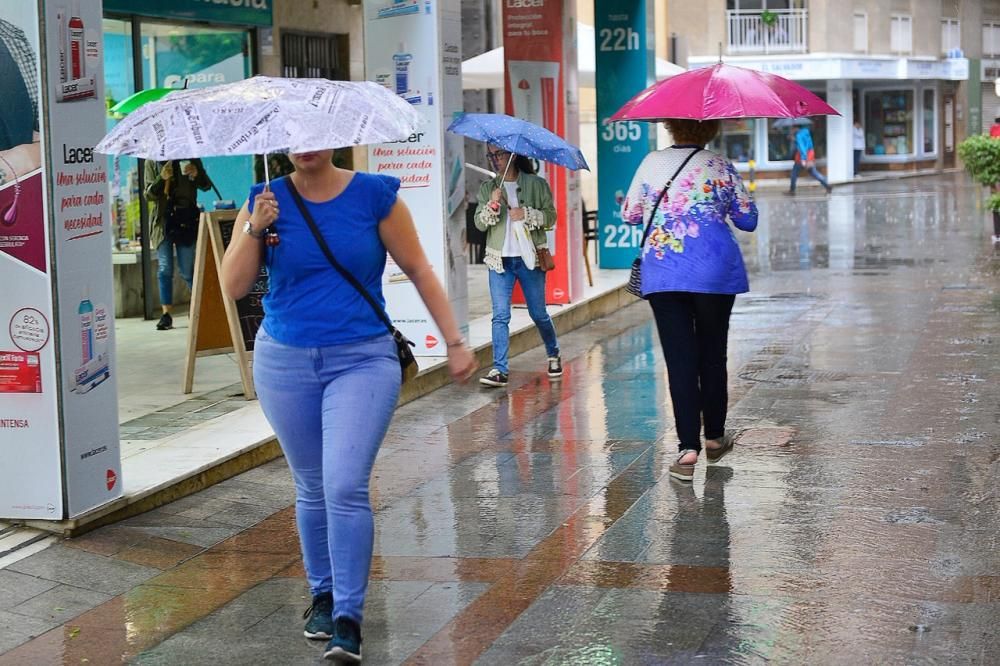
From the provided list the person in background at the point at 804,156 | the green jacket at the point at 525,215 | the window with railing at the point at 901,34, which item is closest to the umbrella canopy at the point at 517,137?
the green jacket at the point at 525,215

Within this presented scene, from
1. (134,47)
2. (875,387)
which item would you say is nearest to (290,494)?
(875,387)

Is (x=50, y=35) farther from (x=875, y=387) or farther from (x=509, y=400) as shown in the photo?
(x=875, y=387)

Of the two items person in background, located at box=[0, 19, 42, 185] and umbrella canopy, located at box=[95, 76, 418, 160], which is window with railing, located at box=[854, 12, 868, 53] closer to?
person in background, located at box=[0, 19, 42, 185]

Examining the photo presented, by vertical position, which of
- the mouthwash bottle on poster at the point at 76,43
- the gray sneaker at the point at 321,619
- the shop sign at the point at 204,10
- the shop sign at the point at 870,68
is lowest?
the gray sneaker at the point at 321,619

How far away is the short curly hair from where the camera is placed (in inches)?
303

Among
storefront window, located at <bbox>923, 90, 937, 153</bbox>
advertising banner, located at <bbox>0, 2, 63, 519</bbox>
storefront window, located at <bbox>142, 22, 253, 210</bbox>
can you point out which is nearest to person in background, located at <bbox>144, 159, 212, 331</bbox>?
storefront window, located at <bbox>142, 22, 253, 210</bbox>

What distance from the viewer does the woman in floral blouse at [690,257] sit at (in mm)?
7473

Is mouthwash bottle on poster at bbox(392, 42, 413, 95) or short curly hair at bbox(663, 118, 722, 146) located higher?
mouthwash bottle on poster at bbox(392, 42, 413, 95)

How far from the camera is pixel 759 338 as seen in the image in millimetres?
12562

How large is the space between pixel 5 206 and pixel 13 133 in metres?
0.31

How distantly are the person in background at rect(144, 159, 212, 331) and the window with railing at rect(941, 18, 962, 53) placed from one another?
45.9m

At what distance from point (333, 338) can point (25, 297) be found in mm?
2088

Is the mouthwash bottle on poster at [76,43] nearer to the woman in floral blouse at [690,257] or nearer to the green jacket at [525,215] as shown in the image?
the woman in floral blouse at [690,257]

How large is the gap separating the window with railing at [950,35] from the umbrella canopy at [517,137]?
47039mm
